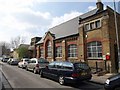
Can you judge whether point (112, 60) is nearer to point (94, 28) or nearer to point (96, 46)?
point (96, 46)

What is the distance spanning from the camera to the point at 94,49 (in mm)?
23625

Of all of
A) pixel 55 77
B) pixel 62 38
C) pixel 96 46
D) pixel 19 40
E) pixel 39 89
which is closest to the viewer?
pixel 39 89

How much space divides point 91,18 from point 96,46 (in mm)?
3726

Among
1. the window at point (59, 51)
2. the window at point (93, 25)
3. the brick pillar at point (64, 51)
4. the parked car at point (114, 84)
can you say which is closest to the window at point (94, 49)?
the window at point (93, 25)

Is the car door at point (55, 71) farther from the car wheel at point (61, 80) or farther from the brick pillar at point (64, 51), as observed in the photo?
the brick pillar at point (64, 51)

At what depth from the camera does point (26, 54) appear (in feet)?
180

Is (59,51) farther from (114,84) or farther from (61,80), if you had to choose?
(114,84)

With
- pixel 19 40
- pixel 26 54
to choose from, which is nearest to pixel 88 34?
pixel 26 54

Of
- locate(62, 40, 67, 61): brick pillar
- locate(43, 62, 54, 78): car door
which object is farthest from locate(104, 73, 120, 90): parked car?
locate(62, 40, 67, 61): brick pillar

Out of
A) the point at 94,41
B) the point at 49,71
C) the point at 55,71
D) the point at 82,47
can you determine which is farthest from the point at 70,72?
the point at 82,47

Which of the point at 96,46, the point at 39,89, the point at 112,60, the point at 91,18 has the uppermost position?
the point at 91,18

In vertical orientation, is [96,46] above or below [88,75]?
above

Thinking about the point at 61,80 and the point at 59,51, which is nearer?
the point at 61,80

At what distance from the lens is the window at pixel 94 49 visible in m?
22.8
